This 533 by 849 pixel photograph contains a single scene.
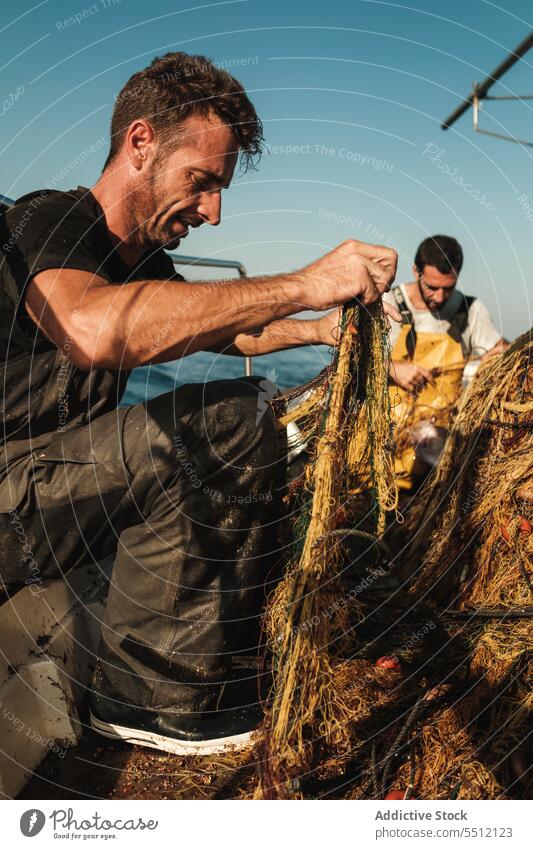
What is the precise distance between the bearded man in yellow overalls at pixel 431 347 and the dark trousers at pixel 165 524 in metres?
2.25

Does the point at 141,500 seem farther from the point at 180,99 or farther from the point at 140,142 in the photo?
the point at 180,99

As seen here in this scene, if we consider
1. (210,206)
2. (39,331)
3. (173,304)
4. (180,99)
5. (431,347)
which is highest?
(180,99)

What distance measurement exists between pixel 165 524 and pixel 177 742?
2.57ft

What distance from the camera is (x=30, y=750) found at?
2.65 m

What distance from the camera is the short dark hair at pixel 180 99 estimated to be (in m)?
3.15

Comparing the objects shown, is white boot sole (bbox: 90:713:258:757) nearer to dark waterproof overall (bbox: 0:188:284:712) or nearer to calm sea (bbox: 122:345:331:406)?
dark waterproof overall (bbox: 0:188:284:712)

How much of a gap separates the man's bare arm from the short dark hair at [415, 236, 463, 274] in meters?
3.68


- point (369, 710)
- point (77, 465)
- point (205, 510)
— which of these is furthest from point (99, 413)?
point (369, 710)

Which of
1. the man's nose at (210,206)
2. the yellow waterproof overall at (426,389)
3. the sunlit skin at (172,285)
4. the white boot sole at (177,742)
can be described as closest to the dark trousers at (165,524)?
the white boot sole at (177,742)

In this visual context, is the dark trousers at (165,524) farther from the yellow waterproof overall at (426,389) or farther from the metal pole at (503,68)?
the metal pole at (503,68)

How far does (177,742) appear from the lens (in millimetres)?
2812

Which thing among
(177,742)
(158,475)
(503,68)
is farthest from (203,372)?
(177,742)

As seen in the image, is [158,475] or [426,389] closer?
[158,475]

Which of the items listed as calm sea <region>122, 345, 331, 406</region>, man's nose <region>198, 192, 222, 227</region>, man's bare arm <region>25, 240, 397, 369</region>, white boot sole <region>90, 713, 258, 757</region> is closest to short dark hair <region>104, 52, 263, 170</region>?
man's nose <region>198, 192, 222, 227</region>
